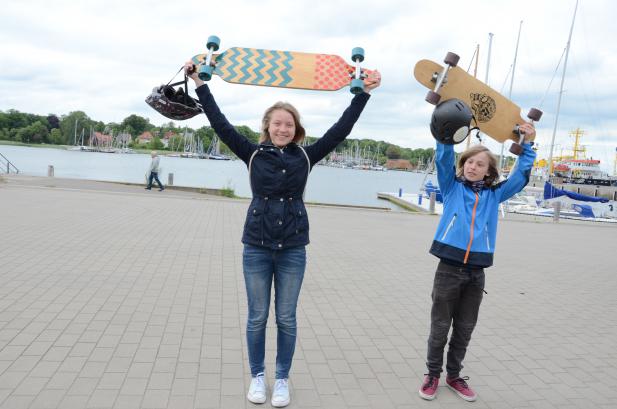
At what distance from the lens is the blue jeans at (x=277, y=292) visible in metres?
3.35

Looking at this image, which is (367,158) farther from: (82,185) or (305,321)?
(305,321)

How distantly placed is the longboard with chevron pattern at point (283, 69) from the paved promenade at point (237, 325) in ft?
7.29

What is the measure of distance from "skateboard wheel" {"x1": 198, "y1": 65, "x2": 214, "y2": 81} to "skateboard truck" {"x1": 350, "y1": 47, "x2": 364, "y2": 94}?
3.25ft

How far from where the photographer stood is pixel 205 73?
3393 mm

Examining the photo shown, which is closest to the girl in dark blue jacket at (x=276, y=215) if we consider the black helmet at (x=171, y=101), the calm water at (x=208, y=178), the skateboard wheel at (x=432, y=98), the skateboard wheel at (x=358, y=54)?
the skateboard wheel at (x=358, y=54)

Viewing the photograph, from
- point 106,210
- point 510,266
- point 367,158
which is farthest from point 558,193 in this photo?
point 367,158

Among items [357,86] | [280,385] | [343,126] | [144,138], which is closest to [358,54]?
[357,86]

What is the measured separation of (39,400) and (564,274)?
8219 millimetres

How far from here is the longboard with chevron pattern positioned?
140 inches

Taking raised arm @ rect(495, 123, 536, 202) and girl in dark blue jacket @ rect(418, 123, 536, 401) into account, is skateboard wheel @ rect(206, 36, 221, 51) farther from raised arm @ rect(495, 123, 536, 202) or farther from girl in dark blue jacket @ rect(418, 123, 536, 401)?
raised arm @ rect(495, 123, 536, 202)

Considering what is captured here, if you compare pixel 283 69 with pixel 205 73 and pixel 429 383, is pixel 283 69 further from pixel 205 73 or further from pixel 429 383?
pixel 429 383

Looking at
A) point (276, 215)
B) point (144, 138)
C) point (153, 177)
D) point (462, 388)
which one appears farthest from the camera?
point (144, 138)

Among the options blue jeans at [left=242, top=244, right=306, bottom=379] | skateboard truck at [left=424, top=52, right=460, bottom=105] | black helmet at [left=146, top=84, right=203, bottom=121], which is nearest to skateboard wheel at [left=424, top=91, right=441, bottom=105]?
skateboard truck at [left=424, top=52, right=460, bottom=105]

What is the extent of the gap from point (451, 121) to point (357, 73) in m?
0.74
